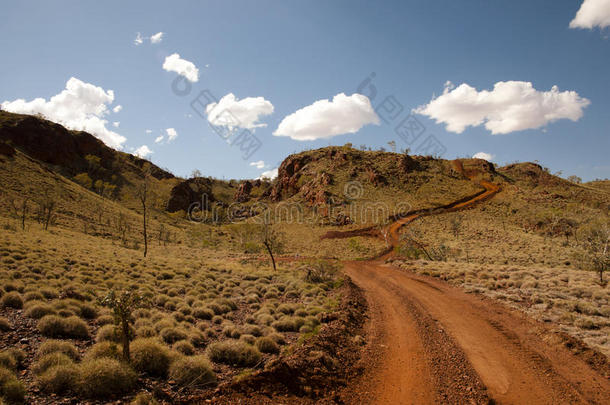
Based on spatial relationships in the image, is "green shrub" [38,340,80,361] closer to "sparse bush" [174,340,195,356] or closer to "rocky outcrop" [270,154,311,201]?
"sparse bush" [174,340,195,356]

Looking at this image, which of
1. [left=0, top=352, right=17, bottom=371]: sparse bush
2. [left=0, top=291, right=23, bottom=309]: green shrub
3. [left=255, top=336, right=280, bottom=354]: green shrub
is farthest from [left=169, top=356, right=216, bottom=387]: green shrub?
[left=0, top=291, right=23, bottom=309]: green shrub

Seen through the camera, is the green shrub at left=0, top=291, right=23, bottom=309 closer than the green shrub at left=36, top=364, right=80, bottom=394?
No

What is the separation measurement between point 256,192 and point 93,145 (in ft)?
220

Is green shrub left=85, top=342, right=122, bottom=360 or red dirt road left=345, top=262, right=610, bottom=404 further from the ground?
green shrub left=85, top=342, right=122, bottom=360

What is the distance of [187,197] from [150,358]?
123026 millimetres

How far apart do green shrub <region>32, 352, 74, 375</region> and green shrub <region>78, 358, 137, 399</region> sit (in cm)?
55

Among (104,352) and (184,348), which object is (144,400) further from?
(184,348)

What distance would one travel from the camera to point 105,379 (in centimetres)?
613

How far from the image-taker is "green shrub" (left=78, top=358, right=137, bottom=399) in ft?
19.5

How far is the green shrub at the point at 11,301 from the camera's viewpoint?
1041 centimetres

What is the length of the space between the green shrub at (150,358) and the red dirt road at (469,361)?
5277 mm

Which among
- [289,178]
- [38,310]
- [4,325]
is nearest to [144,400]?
[4,325]

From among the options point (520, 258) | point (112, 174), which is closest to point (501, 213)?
point (520, 258)

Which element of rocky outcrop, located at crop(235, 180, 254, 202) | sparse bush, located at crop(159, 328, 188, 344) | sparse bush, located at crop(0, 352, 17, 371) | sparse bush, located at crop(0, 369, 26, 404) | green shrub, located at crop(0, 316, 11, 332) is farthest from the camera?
rocky outcrop, located at crop(235, 180, 254, 202)
